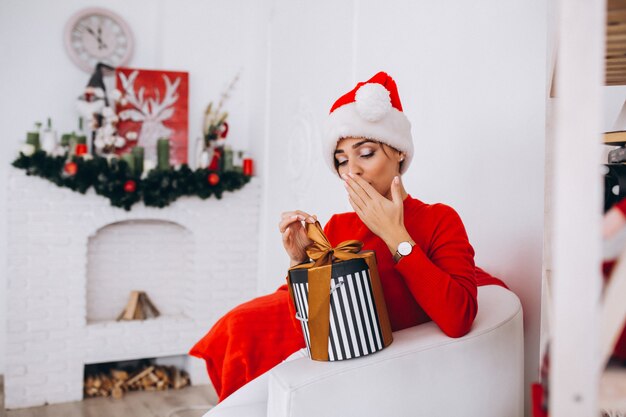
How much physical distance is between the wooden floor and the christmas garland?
1.19 m

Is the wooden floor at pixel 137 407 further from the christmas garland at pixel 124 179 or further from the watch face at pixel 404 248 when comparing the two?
the watch face at pixel 404 248

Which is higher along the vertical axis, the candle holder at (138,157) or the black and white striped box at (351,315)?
the candle holder at (138,157)

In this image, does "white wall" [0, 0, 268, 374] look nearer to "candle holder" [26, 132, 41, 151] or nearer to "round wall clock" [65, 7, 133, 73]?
"round wall clock" [65, 7, 133, 73]

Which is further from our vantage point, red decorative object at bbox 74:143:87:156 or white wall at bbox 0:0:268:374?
white wall at bbox 0:0:268:374

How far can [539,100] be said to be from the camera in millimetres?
1691

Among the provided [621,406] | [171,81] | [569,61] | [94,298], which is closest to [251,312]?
[621,406]

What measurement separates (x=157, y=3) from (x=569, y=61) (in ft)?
12.6

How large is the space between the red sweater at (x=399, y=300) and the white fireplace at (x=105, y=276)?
1788 mm

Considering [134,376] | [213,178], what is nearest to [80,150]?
[213,178]

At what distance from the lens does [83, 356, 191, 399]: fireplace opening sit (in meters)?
3.38

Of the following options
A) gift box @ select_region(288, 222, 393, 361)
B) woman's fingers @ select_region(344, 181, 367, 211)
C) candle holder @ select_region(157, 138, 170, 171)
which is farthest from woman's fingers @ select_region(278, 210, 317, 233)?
candle holder @ select_region(157, 138, 170, 171)

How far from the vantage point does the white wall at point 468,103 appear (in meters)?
1.71

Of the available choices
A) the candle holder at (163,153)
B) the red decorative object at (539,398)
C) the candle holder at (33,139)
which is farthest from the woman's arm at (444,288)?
the candle holder at (33,139)

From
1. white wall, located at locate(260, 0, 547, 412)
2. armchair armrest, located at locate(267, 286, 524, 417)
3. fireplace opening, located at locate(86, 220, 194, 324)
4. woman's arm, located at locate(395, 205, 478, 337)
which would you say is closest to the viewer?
armchair armrest, located at locate(267, 286, 524, 417)
